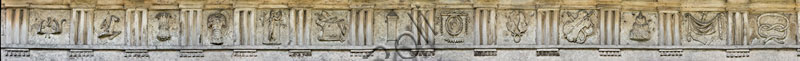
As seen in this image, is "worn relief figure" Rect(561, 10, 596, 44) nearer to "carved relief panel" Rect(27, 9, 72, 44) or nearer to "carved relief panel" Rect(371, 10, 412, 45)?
"carved relief panel" Rect(371, 10, 412, 45)

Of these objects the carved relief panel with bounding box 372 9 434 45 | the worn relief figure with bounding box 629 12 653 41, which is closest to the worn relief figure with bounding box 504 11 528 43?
the carved relief panel with bounding box 372 9 434 45

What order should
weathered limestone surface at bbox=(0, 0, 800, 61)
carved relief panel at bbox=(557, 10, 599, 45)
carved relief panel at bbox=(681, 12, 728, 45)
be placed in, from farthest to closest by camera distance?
carved relief panel at bbox=(681, 12, 728, 45) < carved relief panel at bbox=(557, 10, 599, 45) < weathered limestone surface at bbox=(0, 0, 800, 61)

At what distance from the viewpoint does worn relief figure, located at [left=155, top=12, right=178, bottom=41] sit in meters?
14.9

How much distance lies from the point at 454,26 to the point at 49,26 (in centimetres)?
418

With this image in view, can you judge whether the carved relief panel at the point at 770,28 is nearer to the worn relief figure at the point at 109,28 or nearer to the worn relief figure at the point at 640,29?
the worn relief figure at the point at 640,29

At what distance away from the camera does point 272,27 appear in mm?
14938

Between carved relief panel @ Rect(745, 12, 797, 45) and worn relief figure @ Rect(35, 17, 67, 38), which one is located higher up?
worn relief figure @ Rect(35, 17, 67, 38)

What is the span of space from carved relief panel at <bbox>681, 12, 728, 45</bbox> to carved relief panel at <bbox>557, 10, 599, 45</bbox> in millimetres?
957

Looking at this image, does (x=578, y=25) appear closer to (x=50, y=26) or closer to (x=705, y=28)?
(x=705, y=28)

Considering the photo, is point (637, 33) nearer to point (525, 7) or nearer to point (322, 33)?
point (525, 7)

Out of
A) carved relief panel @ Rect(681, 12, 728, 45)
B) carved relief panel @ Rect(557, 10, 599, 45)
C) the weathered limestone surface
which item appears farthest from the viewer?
carved relief panel @ Rect(681, 12, 728, 45)

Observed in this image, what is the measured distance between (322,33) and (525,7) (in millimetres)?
2116

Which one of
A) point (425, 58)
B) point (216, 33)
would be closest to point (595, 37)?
point (425, 58)

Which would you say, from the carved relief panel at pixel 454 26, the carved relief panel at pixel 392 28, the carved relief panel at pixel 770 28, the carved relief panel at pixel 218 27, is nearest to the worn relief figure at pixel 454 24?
the carved relief panel at pixel 454 26
